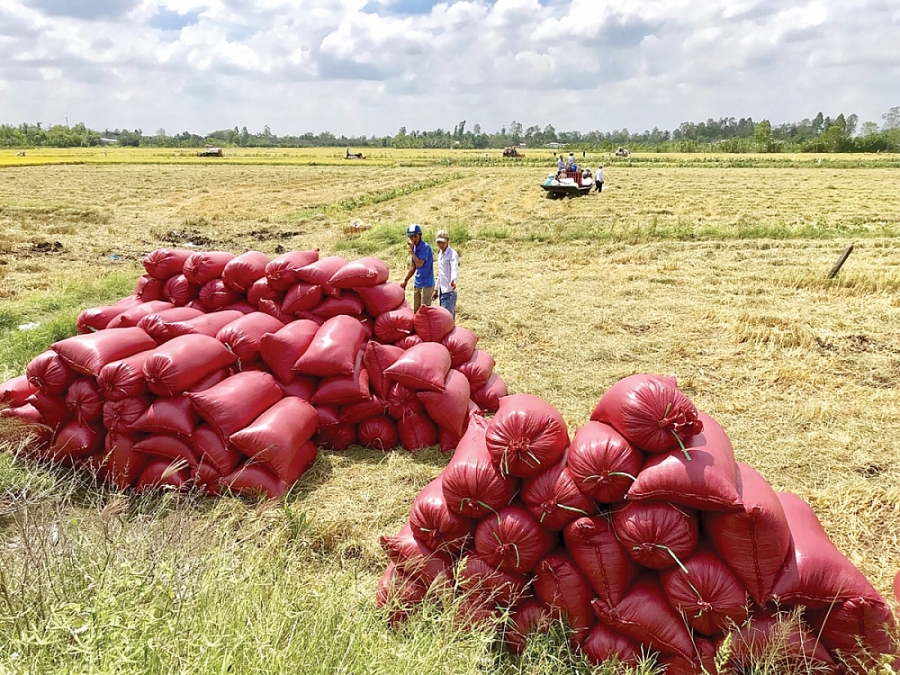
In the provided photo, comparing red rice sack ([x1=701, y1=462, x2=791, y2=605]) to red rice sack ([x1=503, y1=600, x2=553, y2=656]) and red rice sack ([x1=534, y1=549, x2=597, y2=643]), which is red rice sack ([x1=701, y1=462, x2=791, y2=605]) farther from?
red rice sack ([x1=503, y1=600, x2=553, y2=656])

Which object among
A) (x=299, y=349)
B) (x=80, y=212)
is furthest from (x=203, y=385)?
(x=80, y=212)

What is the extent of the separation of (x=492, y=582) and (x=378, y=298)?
9.70 feet

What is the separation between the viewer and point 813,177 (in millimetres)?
29938

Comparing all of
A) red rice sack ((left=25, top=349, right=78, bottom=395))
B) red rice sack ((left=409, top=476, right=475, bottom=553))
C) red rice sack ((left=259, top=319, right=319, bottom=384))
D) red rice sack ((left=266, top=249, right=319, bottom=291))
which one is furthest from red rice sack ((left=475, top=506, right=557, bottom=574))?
red rice sack ((left=25, top=349, right=78, bottom=395))

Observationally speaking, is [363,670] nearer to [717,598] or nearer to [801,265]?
[717,598]

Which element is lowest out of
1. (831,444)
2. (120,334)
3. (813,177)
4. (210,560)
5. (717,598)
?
(831,444)

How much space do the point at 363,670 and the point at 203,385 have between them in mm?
2775

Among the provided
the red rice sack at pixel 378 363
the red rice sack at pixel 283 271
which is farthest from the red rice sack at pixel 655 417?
the red rice sack at pixel 283 271

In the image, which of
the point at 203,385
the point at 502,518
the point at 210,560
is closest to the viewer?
the point at 210,560

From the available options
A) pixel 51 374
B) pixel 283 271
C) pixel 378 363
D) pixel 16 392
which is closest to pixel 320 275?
pixel 283 271

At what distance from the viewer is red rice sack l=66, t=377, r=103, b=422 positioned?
411 centimetres

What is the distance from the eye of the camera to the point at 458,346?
5.03m

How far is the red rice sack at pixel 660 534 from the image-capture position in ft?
8.04

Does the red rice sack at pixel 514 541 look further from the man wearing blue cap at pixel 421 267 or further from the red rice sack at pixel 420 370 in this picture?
the man wearing blue cap at pixel 421 267
